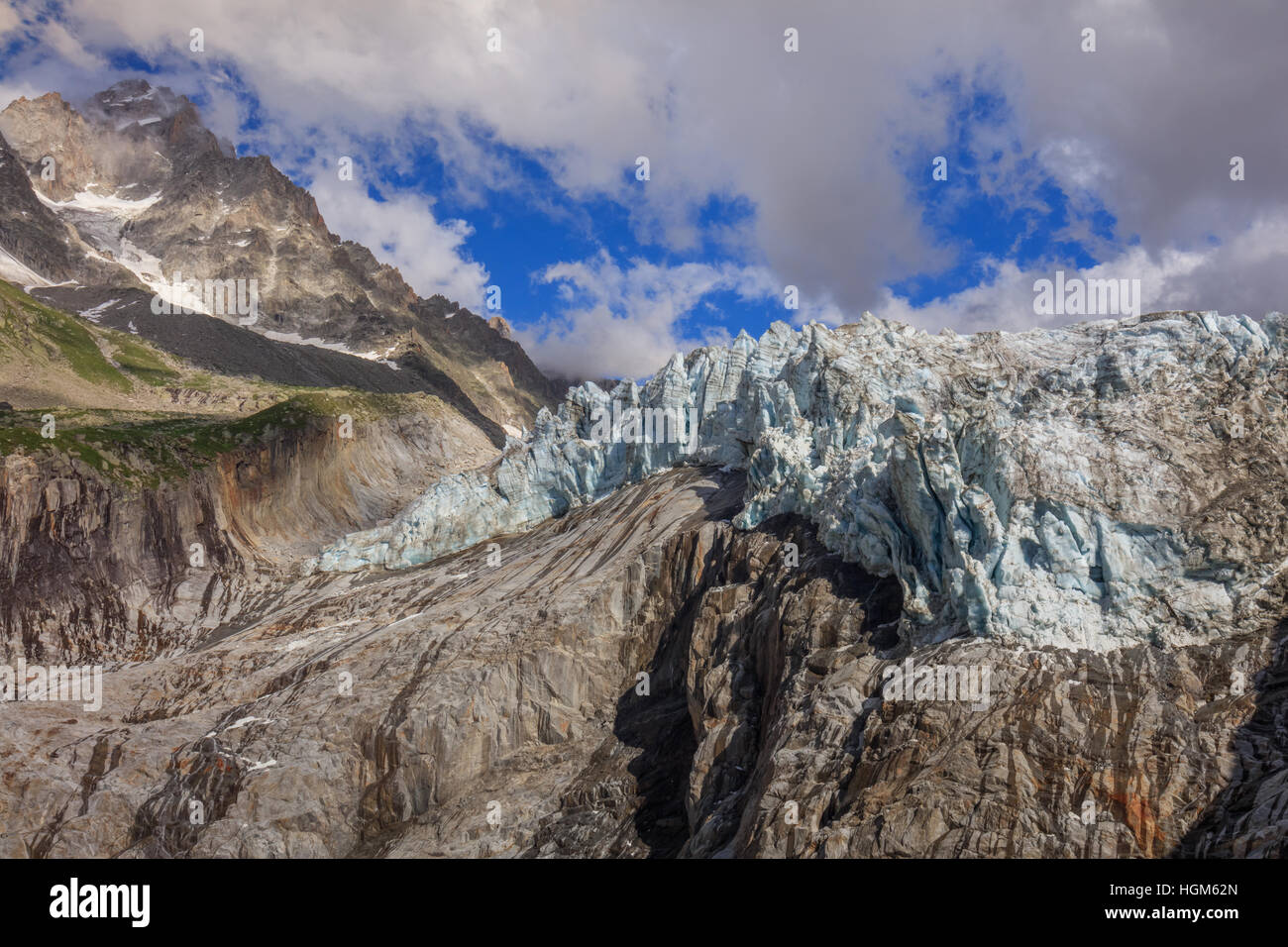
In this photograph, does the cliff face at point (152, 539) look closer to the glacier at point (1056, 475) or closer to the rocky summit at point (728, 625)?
the rocky summit at point (728, 625)

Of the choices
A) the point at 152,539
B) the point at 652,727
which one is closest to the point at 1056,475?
the point at 652,727

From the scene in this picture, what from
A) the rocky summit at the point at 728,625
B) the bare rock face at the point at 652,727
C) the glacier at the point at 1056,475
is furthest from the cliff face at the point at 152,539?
the glacier at the point at 1056,475

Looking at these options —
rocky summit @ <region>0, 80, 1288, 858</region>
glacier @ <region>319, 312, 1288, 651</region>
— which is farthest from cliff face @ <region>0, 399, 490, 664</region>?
glacier @ <region>319, 312, 1288, 651</region>

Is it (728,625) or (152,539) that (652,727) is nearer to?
(728,625)

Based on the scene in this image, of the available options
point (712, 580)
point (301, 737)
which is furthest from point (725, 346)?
point (301, 737)

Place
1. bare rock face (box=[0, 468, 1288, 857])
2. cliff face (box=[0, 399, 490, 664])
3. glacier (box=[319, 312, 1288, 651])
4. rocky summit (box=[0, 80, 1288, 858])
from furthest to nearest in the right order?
cliff face (box=[0, 399, 490, 664]) < glacier (box=[319, 312, 1288, 651]) < rocky summit (box=[0, 80, 1288, 858]) < bare rock face (box=[0, 468, 1288, 857])

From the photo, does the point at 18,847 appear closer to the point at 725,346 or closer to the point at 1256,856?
the point at 1256,856

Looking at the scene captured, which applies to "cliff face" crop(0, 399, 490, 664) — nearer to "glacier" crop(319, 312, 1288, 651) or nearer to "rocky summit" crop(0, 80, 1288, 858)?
"rocky summit" crop(0, 80, 1288, 858)
